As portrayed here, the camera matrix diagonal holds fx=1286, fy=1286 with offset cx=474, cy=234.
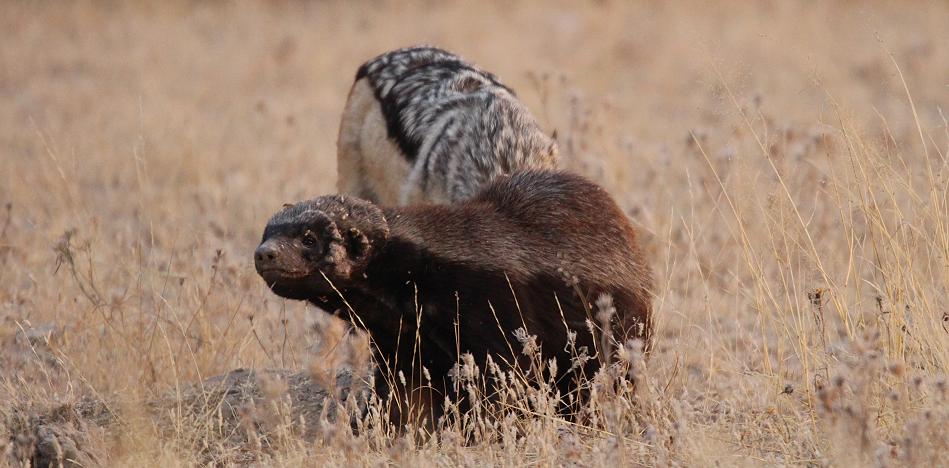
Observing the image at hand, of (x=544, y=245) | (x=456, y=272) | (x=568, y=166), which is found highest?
(x=568, y=166)

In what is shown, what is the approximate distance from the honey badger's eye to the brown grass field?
46cm

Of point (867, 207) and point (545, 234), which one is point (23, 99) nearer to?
point (545, 234)

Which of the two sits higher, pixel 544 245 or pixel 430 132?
pixel 430 132

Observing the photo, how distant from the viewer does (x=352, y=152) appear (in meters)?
8.00

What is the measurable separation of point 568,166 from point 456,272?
3100 millimetres

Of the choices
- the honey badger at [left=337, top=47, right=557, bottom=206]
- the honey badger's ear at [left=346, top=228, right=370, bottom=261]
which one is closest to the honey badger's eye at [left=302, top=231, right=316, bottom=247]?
the honey badger's ear at [left=346, top=228, right=370, bottom=261]

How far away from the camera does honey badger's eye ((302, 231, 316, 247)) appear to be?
5.13 meters

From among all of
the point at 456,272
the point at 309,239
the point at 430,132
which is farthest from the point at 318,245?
the point at 430,132

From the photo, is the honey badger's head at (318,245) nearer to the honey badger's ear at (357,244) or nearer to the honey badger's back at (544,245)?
the honey badger's ear at (357,244)

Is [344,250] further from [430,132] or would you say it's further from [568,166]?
[568,166]

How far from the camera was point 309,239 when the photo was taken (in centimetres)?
514

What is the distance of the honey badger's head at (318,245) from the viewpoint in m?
5.02

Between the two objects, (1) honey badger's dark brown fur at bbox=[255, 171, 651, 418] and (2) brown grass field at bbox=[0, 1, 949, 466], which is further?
(1) honey badger's dark brown fur at bbox=[255, 171, 651, 418]

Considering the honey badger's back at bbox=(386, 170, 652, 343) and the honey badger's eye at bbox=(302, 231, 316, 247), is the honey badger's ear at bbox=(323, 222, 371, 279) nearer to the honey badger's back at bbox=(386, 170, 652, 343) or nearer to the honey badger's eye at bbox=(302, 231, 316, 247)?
the honey badger's eye at bbox=(302, 231, 316, 247)
